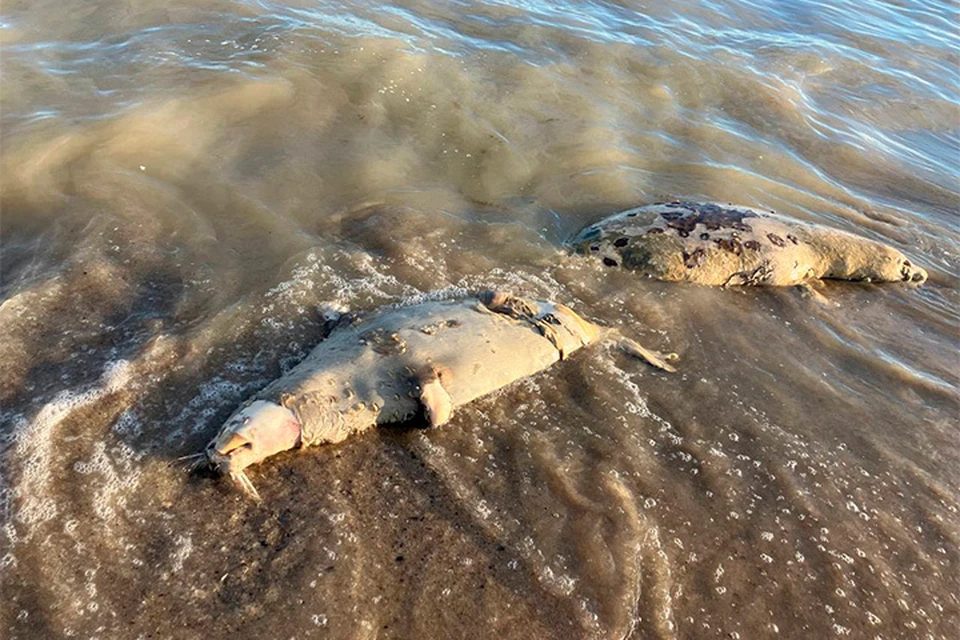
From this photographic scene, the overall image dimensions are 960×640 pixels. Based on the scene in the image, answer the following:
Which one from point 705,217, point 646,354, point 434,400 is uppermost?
point 705,217

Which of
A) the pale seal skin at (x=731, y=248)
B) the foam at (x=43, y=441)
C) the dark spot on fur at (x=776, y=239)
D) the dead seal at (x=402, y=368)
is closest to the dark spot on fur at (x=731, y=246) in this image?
the pale seal skin at (x=731, y=248)

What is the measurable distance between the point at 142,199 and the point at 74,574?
3.73 meters

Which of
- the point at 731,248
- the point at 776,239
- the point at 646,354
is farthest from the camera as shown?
the point at 776,239

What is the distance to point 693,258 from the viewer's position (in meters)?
6.53

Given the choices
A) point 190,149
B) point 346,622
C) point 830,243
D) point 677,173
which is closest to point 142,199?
point 190,149

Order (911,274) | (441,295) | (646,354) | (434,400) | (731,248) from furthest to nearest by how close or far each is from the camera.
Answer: (911,274), (731,248), (441,295), (646,354), (434,400)

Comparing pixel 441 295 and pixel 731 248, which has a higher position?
pixel 731 248

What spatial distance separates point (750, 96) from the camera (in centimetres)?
976

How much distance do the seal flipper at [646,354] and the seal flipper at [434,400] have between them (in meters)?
1.67

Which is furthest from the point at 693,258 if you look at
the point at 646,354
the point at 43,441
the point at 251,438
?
the point at 43,441

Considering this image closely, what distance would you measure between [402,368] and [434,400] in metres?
0.34

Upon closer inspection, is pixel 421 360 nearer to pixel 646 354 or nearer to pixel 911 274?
pixel 646 354

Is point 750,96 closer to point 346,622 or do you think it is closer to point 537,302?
point 537,302

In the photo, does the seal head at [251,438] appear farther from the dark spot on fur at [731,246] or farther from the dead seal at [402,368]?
the dark spot on fur at [731,246]
